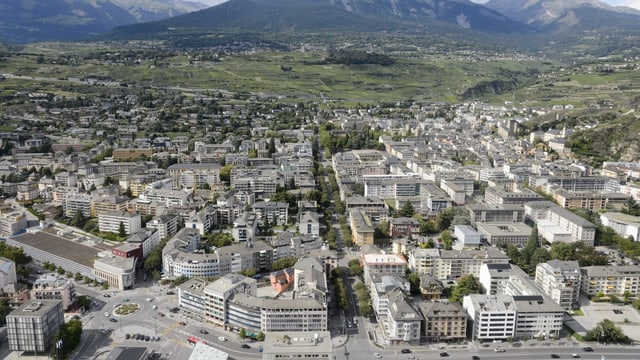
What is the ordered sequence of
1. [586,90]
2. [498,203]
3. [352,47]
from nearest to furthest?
1. [498,203]
2. [586,90]
3. [352,47]

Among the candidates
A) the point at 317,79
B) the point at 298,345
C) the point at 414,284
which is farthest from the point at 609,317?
the point at 317,79

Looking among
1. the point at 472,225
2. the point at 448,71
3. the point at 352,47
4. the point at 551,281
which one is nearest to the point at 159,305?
the point at 551,281

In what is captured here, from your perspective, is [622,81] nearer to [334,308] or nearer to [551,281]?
[551,281]

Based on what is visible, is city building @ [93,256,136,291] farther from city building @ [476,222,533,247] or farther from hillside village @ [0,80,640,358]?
city building @ [476,222,533,247]

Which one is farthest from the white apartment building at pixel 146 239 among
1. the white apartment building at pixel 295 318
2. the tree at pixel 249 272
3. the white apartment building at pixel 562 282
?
the white apartment building at pixel 562 282

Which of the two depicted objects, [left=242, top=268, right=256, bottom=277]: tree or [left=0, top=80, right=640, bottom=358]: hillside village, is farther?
[left=242, top=268, right=256, bottom=277]: tree

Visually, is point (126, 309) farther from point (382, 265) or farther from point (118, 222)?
point (382, 265)

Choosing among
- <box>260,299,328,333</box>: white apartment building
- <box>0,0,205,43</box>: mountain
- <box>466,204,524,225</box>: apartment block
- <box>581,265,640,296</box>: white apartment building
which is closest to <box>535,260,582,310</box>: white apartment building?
<box>581,265,640,296</box>: white apartment building
